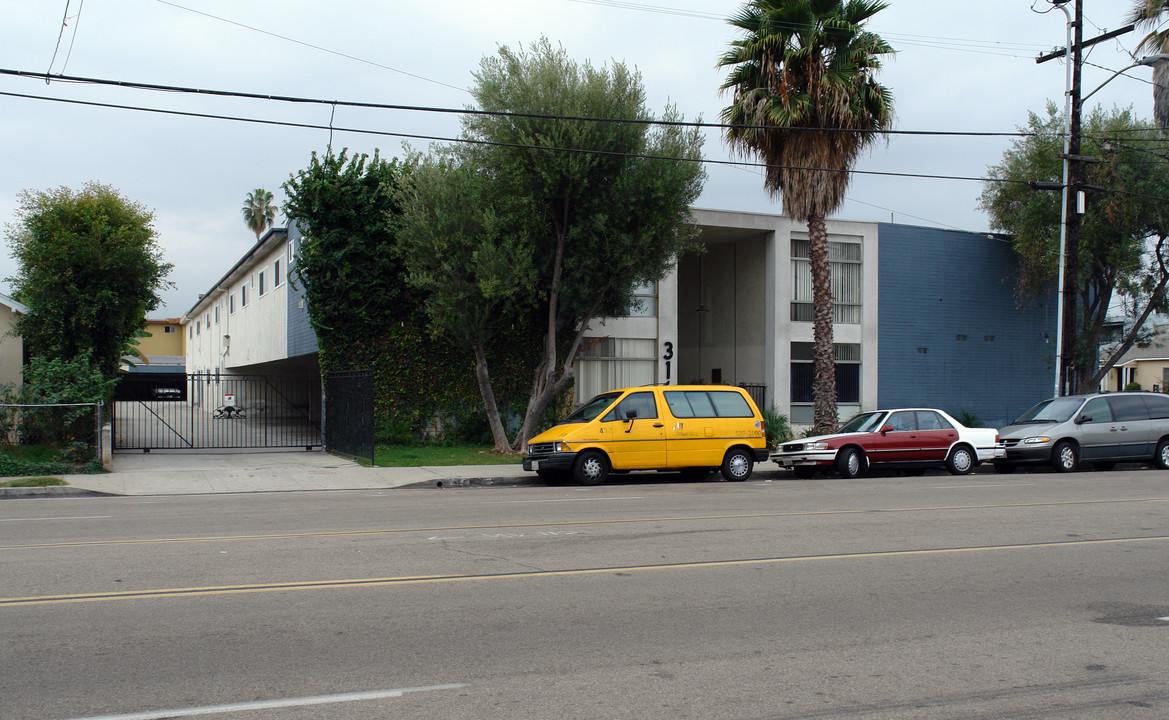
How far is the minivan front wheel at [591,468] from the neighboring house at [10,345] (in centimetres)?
1424

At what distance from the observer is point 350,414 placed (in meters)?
20.9

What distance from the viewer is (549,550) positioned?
898 cm

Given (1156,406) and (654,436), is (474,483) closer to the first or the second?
(654,436)

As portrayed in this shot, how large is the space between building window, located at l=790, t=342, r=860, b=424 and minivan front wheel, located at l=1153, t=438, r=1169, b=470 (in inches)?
346

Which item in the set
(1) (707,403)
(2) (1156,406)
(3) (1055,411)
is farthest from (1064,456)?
(1) (707,403)

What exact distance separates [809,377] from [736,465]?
10.8m

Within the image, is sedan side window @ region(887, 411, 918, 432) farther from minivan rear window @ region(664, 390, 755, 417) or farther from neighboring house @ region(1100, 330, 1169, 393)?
neighboring house @ region(1100, 330, 1169, 393)

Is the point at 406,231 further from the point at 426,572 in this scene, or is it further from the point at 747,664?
the point at 747,664

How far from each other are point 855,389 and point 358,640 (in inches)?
941

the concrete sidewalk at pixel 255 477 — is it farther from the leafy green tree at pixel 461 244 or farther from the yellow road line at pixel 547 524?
the yellow road line at pixel 547 524

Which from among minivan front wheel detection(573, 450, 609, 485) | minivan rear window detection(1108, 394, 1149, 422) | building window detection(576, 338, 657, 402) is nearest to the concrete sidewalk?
minivan front wheel detection(573, 450, 609, 485)

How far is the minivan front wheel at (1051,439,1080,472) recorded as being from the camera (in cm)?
1900

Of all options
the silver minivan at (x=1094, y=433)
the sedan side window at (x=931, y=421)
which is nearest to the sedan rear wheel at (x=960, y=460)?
the sedan side window at (x=931, y=421)

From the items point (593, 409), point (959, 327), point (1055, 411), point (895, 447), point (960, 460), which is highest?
point (959, 327)
